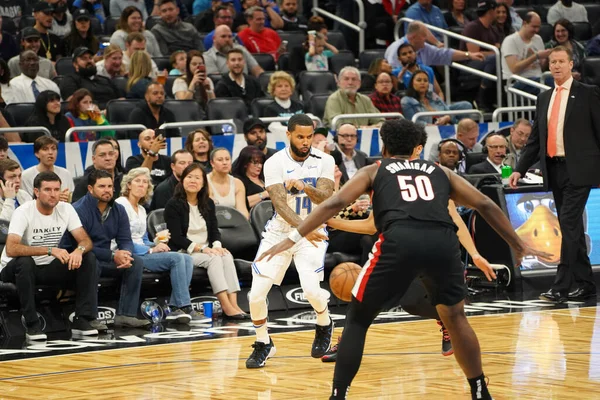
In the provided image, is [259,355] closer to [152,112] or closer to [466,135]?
[152,112]

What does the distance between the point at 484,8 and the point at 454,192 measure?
1200cm

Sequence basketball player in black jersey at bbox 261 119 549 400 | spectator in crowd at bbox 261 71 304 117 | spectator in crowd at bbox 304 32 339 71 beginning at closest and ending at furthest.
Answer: basketball player in black jersey at bbox 261 119 549 400
spectator in crowd at bbox 261 71 304 117
spectator in crowd at bbox 304 32 339 71

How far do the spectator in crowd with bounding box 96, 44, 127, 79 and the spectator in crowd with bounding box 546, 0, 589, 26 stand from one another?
26.6ft

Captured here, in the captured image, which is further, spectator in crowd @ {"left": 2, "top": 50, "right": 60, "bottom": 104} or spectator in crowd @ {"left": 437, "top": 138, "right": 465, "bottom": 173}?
spectator in crowd @ {"left": 2, "top": 50, "right": 60, "bottom": 104}

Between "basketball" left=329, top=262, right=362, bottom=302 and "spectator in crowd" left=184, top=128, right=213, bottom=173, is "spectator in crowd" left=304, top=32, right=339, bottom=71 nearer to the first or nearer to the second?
"spectator in crowd" left=184, top=128, right=213, bottom=173

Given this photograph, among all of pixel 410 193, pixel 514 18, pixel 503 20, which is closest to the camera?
pixel 410 193

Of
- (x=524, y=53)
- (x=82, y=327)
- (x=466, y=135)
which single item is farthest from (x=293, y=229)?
(x=524, y=53)

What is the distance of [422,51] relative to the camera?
16938 millimetres

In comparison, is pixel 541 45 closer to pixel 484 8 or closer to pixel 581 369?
pixel 484 8

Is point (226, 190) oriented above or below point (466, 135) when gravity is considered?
below

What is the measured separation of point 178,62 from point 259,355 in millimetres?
7431

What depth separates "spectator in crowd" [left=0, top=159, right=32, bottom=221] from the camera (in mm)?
11039

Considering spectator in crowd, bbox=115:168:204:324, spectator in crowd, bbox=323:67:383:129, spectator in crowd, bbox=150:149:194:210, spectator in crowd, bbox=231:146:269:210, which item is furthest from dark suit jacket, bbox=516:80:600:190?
spectator in crowd, bbox=115:168:204:324

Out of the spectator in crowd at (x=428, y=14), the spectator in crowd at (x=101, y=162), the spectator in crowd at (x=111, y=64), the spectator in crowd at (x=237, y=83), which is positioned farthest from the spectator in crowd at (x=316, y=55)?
the spectator in crowd at (x=101, y=162)
